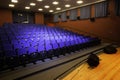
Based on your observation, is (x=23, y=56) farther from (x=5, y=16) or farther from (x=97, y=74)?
(x=5, y=16)

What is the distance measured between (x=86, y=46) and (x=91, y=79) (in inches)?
68.0

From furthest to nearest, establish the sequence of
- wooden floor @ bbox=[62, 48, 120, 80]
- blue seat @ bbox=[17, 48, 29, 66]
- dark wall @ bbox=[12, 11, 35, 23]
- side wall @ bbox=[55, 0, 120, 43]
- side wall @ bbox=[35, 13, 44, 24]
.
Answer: side wall @ bbox=[35, 13, 44, 24] < dark wall @ bbox=[12, 11, 35, 23] < side wall @ bbox=[55, 0, 120, 43] < blue seat @ bbox=[17, 48, 29, 66] < wooden floor @ bbox=[62, 48, 120, 80]

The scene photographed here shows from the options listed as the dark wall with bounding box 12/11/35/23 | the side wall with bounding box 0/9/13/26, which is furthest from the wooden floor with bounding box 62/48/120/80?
the dark wall with bounding box 12/11/35/23

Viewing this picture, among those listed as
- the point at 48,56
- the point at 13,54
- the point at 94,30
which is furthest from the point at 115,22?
the point at 13,54

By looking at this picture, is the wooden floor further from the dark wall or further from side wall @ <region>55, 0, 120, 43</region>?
the dark wall

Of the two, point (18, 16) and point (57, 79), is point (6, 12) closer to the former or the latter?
point (18, 16)

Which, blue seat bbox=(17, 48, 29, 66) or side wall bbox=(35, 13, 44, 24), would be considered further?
side wall bbox=(35, 13, 44, 24)

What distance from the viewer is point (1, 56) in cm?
163

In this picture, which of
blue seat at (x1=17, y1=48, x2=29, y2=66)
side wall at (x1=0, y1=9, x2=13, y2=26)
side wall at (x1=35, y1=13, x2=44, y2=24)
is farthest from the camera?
side wall at (x1=35, y1=13, x2=44, y2=24)

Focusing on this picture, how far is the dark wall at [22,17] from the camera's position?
5.46 meters

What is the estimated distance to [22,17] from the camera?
227 inches

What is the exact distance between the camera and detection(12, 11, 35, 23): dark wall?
5464mm

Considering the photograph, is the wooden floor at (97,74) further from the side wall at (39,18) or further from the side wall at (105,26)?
the side wall at (39,18)

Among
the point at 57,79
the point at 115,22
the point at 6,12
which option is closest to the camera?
the point at 57,79
